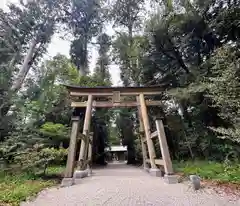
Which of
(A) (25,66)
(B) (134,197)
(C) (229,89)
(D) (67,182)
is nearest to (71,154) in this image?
(D) (67,182)

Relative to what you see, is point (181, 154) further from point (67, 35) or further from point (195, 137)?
point (67, 35)

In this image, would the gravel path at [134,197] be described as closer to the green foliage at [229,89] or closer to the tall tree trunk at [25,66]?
the green foliage at [229,89]

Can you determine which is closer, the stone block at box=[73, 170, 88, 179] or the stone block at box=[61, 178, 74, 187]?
the stone block at box=[61, 178, 74, 187]

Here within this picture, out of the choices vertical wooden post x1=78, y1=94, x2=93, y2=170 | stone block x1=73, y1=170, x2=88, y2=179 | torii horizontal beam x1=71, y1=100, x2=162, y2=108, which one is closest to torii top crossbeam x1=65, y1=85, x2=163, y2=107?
torii horizontal beam x1=71, y1=100, x2=162, y2=108

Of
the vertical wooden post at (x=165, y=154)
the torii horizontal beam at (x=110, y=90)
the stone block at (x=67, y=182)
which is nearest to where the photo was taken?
the stone block at (x=67, y=182)

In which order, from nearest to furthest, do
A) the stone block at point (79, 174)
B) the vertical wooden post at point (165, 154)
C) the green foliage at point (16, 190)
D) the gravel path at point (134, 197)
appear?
the gravel path at point (134, 197) → the green foliage at point (16, 190) → the vertical wooden post at point (165, 154) → the stone block at point (79, 174)

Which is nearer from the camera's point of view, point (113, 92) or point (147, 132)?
point (147, 132)

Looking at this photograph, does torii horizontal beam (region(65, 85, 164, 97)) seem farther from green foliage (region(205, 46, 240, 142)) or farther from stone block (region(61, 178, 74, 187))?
stone block (region(61, 178, 74, 187))

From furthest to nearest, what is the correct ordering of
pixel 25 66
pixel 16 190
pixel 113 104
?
pixel 25 66, pixel 113 104, pixel 16 190

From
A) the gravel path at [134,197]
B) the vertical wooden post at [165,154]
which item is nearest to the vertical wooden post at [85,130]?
the gravel path at [134,197]

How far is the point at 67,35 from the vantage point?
15.4m

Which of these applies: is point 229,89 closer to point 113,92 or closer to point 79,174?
point 113,92

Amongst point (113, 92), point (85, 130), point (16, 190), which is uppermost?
point (113, 92)

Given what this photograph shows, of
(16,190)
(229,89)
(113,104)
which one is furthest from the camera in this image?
(113,104)
